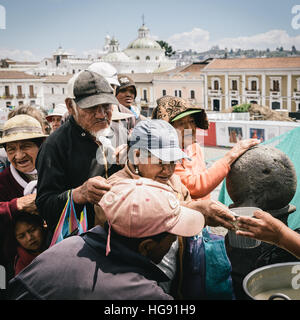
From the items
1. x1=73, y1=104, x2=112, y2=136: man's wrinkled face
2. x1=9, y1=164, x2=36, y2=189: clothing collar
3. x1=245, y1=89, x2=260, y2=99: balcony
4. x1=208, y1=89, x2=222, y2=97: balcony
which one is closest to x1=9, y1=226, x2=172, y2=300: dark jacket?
x1=73, y1=104, x2=112, y2=136: man's wrinkled face

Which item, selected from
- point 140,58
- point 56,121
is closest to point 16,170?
point 56,121

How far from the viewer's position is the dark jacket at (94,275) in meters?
1.67

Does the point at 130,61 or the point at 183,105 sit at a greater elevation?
the point at 130,61

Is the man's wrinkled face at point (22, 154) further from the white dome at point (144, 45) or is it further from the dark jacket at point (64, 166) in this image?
the white dome at point (144, 45)

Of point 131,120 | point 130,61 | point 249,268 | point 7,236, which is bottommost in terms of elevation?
point 249,268

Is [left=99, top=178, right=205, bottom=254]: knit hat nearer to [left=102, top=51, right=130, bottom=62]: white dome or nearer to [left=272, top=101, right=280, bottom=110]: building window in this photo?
[left=272, top=101, right=280, bottom=110]: building window

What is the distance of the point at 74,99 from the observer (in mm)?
2432

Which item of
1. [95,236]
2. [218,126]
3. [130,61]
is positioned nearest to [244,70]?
[218,126]

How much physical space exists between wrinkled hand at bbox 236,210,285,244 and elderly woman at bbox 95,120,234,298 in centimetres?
8

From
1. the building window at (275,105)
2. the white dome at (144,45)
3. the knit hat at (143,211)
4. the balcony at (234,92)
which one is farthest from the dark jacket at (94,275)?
the white dome at (144,45)

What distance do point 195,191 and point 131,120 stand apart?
137 cm

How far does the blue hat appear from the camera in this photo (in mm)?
1900

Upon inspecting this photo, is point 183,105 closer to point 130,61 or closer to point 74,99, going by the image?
point 74,99

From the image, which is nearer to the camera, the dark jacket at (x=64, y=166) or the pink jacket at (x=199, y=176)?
the dark jacket at (x=64, y=166)
